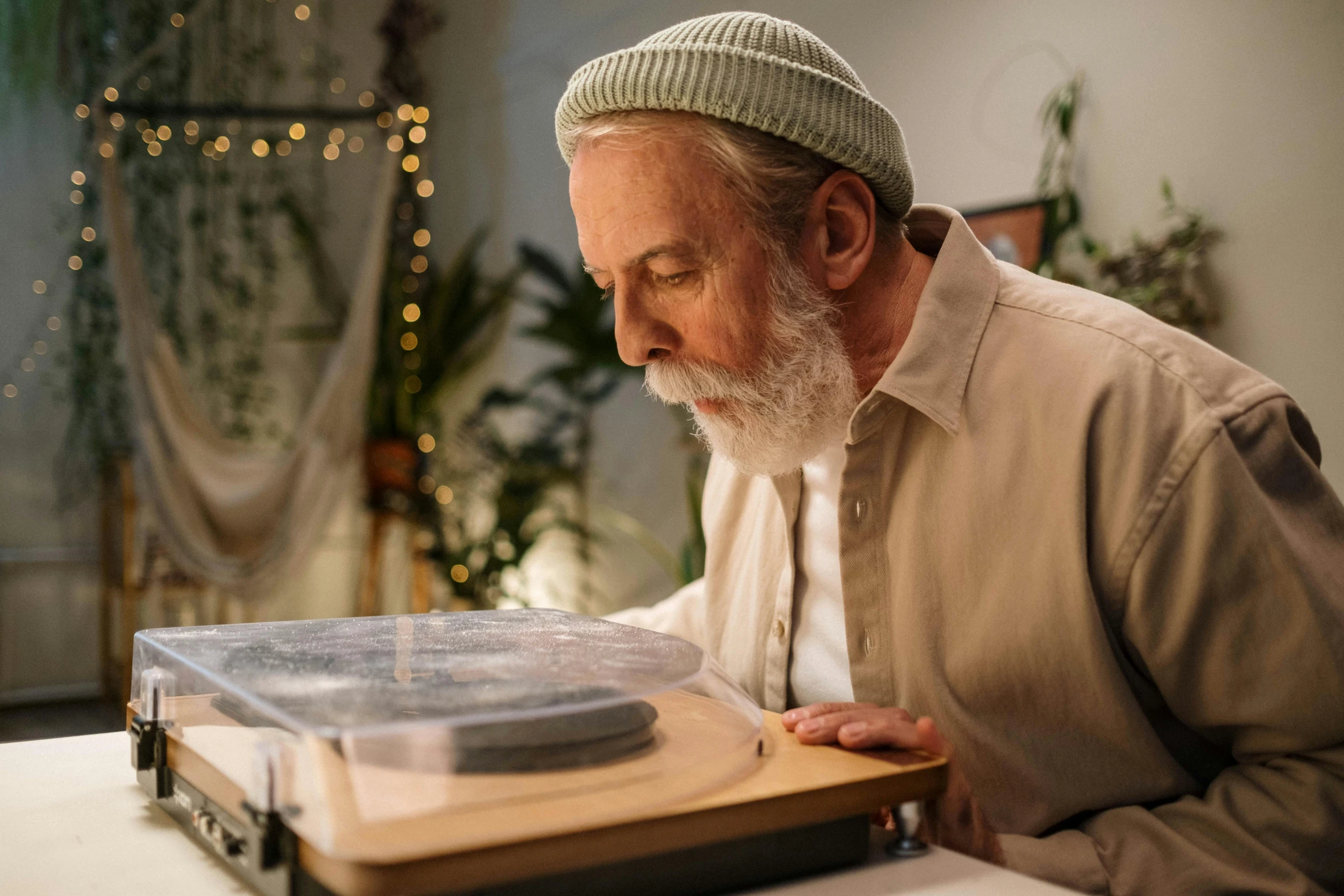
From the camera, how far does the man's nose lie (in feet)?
3.78

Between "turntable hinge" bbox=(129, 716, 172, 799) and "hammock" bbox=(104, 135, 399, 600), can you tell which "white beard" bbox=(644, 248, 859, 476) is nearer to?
"turntable hinge" bbox=(129, 716, 172, 799)

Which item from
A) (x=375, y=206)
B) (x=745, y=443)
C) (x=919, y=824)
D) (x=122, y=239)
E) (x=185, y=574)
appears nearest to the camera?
(x=919, y=824)

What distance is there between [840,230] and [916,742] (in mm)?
621

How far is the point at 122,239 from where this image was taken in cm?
399

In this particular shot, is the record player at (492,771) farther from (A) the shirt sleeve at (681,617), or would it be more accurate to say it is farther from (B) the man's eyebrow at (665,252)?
(A) the shirt sleeve at (681,617)

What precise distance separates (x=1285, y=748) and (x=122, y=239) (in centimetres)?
407

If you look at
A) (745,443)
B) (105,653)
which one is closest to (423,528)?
(105,653)

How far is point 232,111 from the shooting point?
4.60 m

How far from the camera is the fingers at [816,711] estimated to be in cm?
84

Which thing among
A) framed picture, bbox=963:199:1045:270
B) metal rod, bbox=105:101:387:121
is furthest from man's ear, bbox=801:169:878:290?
metal rod, bbox=105:101:387:121

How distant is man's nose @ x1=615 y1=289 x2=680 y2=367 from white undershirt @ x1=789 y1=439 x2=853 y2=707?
0.27 m

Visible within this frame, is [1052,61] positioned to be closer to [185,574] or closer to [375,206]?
[375,206]

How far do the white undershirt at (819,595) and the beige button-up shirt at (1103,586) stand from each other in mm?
112

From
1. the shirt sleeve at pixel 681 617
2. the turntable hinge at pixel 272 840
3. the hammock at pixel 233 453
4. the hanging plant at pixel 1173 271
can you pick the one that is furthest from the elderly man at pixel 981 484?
the hammock at pixel 233 453
